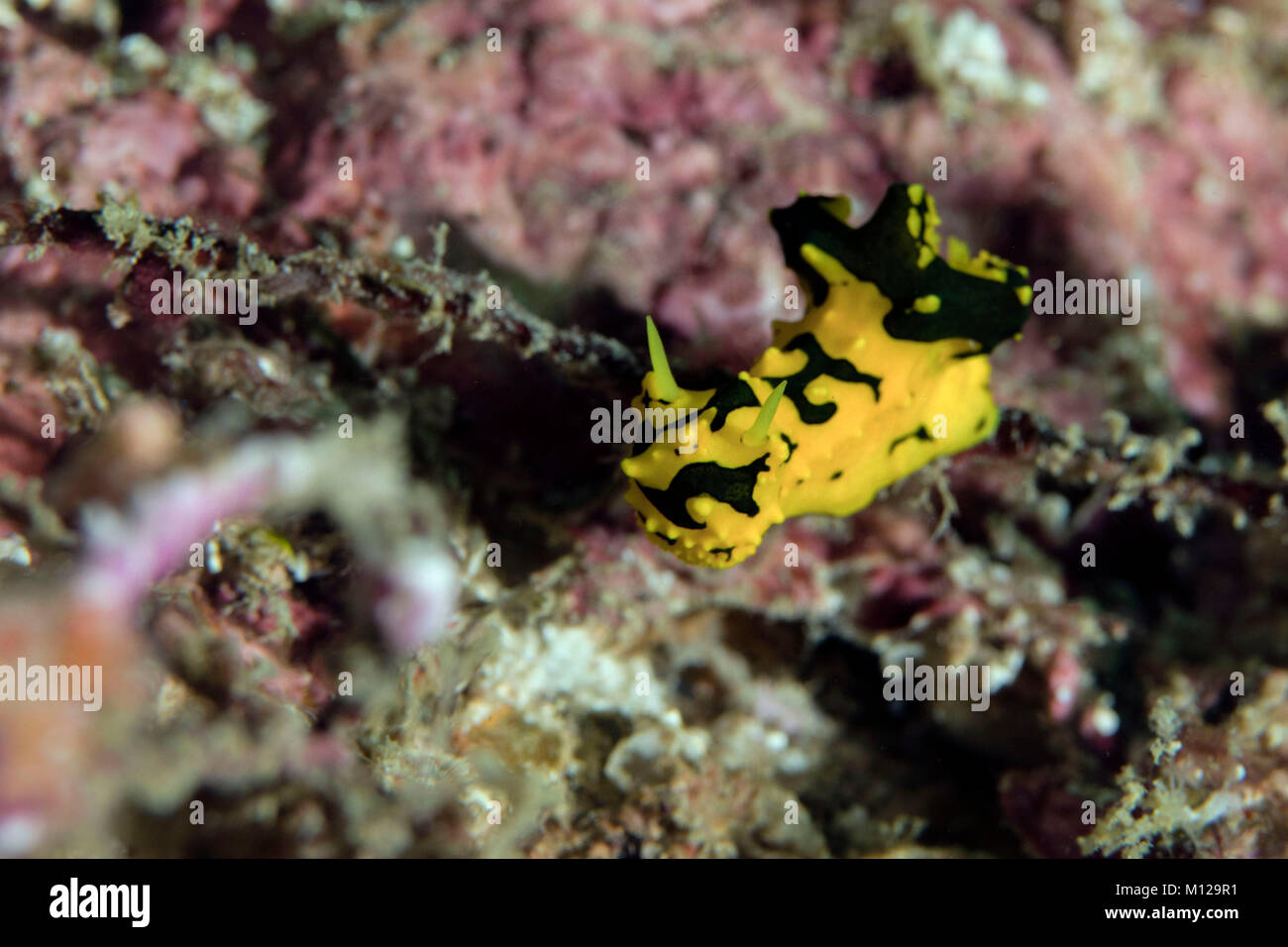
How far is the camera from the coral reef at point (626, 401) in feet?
10.4

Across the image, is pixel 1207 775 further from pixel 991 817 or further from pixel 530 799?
pixel 530 799

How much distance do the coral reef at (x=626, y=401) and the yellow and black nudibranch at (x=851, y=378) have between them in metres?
0.51

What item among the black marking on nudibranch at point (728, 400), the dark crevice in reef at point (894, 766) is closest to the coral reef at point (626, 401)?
the dark crevice in reef at point (894, 766)

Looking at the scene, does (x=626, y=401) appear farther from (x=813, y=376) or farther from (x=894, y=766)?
(x=894, y=766)

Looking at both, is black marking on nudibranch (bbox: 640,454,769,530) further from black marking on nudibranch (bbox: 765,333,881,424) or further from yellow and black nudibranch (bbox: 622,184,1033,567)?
black marking on nudibranch (bbox: 765,333,881,424)

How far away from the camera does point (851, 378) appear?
306 centimetres

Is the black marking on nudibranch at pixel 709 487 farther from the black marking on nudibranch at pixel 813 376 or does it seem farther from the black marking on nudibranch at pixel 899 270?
the black marking on nudibranch at pixel 899 270

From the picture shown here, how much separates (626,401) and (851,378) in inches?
37.8

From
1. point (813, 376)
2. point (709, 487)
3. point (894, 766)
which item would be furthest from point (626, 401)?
point (894, 766)

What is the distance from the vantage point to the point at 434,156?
3.65 meters

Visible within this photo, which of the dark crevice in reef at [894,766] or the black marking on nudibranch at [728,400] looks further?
the dark crevice in reef at [894,766]
